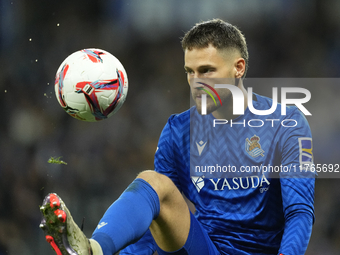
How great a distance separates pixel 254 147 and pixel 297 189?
43 centimetres

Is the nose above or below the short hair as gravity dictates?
below

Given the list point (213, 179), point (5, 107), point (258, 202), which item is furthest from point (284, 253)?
point (5, 107)

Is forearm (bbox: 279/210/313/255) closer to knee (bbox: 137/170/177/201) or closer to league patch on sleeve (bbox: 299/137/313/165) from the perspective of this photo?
league patch on sleeve (bbox: 299/137/313/165)

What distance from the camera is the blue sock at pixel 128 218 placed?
157cm

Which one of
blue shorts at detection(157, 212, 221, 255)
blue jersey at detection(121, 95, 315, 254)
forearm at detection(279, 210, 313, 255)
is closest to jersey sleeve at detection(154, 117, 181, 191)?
blue jersey at detection(121, 95, 315, 254)

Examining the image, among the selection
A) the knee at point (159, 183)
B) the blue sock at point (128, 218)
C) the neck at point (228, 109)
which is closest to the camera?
the blue sock at point (128, 218)

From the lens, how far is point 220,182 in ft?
7.81

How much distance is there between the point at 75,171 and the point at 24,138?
0.77 m

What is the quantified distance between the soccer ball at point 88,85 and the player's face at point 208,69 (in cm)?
46

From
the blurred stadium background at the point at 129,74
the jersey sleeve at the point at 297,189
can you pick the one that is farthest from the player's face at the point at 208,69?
the blurred stadium background at the point at 129,74

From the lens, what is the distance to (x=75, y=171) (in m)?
4.95

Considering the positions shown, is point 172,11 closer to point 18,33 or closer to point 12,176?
point 18,33

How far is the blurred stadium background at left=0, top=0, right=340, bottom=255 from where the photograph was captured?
16.0 feet

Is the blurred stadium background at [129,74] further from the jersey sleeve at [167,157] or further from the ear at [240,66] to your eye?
the ear at [240,66]
